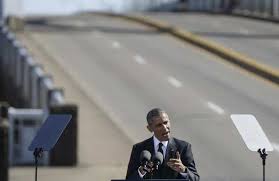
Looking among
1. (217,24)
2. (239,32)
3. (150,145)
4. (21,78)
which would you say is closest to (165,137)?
(150,145)

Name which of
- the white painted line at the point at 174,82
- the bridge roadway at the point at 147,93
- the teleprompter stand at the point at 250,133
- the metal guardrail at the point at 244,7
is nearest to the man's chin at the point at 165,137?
the teleprompter stand at the point at 250,133

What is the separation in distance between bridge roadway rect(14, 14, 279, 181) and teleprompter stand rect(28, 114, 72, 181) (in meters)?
7.37

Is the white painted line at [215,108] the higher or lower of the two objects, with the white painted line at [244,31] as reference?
higher

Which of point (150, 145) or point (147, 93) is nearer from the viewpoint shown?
point (150, 145)

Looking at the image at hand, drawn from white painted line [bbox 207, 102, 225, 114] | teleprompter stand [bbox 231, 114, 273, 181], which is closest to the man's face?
teleprompter stand [bbox 231, 114, 273, 181]

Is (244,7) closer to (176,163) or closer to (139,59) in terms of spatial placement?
(139,59)

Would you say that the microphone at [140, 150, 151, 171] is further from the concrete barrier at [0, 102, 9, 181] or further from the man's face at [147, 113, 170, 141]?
the concrete barrier at [0, 102, 9, 181]

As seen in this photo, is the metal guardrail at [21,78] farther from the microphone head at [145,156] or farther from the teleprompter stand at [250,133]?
the microphone head at [145,156]

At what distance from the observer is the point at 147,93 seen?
2873 centimetres

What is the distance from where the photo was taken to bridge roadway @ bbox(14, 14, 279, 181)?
61.7ft

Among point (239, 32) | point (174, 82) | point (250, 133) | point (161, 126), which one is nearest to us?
point (161, 126)

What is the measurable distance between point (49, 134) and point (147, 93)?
20009 millimetres

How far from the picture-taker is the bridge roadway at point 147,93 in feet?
61.7

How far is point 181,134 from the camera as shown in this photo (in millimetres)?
21047
